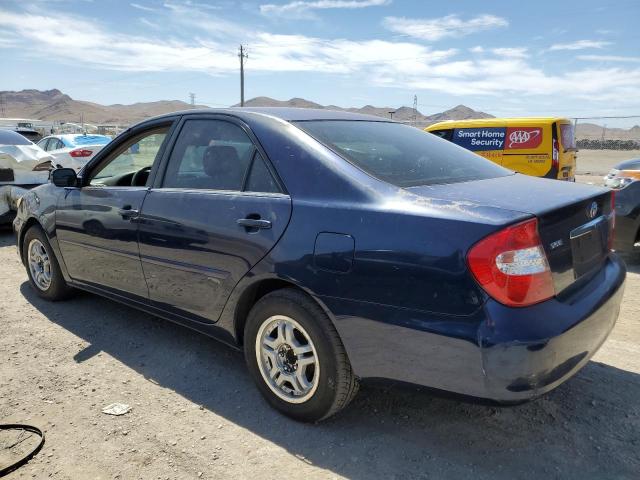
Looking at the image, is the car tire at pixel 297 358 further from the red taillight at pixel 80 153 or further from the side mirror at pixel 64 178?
the red taillight at pixel 80 153

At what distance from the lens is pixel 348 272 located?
2.36m

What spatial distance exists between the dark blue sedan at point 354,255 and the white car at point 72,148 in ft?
32.4

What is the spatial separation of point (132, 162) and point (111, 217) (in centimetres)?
79

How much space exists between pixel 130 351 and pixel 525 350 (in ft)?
8.97

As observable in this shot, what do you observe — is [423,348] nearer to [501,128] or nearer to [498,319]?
[498,319]

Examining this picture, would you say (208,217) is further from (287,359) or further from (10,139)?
(10,139)

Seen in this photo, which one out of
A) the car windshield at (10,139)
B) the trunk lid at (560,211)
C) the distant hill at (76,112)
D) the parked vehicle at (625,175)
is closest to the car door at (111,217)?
the trunk lid at (560,211)

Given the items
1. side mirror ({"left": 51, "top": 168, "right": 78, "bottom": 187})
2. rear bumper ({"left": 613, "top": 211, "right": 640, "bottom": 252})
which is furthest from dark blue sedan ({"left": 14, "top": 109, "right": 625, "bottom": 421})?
rear bumper ({"left": 613, "top": 211, "right": 640, "bottom": 252})

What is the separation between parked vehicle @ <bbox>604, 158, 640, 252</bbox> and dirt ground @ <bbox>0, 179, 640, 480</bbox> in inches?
102

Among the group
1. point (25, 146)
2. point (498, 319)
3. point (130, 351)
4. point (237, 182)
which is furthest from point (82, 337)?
point (25, 146)

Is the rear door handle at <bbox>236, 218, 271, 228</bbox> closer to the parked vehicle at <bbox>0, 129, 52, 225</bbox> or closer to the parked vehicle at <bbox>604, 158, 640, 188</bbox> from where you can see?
the parked vehicle at <bbox>604, 158, 640, 188</bbox>

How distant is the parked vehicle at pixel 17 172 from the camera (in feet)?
23.7

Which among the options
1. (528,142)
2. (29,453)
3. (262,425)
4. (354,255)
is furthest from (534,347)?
(528,142)

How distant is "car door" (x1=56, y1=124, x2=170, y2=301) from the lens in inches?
139
